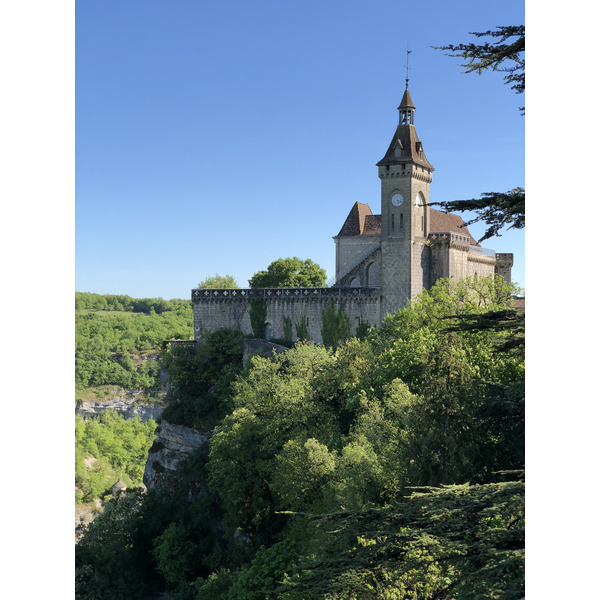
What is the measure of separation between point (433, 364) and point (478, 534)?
8436 millimetres

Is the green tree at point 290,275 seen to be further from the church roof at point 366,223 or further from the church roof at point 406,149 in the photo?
the church roof at point 406,149

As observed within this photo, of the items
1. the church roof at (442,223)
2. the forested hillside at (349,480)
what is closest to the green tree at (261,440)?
the forested hillside at (349,480)

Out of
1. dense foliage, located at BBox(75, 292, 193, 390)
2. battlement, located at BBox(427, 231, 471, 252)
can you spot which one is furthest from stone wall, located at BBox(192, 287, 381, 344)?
dense foliage, located at BBox(75, 292, 193, 390)

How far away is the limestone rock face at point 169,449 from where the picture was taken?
108 ft

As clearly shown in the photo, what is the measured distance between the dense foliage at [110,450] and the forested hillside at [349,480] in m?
43.8

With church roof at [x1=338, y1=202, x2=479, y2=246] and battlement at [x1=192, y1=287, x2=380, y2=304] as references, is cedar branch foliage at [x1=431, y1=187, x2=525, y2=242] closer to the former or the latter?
battlement at [x1=192, y1=287, x2=380, y2=304]

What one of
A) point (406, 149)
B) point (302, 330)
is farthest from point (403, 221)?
point (302, 330)

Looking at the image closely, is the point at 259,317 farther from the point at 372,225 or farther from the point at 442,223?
the point at 442,223

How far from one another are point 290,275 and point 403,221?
12187 mm

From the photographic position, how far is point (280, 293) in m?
36.6

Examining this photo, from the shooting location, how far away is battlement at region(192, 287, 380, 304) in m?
35.2
